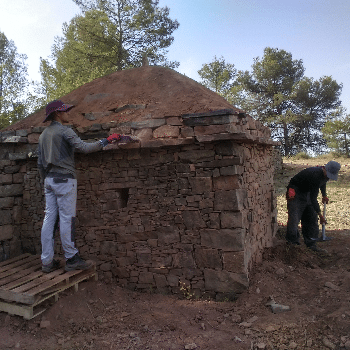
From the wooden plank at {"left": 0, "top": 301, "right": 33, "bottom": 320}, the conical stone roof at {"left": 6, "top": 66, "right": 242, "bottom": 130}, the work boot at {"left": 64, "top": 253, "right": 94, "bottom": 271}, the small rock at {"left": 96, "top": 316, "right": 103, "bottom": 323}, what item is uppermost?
the conical stone roof at {"left": 6, "top": 66, "right": 242, "bottom": 130}

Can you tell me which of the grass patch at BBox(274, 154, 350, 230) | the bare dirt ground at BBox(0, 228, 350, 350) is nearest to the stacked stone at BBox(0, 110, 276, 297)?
the bare dirt ground at BBox(0, 228, 350, 350)

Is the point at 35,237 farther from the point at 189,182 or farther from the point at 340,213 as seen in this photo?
the point at 340,213

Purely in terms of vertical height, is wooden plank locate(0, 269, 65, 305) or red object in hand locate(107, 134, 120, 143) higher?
red object in hand locate(107, 134, 120, 143)

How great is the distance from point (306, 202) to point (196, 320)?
11.6ft

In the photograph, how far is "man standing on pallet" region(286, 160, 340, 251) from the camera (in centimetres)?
584

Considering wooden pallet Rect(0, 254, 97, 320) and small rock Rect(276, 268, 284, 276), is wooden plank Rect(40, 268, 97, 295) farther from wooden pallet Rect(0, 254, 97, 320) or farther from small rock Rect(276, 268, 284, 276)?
small rock Rect(276, 268, 284, 276)

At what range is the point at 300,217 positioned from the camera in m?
6.20

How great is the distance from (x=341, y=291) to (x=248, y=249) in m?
1.33

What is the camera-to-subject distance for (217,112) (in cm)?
414

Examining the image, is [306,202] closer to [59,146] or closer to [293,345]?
[293,345]

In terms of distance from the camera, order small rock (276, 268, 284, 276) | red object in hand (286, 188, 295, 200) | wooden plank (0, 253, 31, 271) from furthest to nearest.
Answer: red object in hand (286, 188, 295, 200) → small rock (276, 268, 284, 276) → wooden plank (0, 253, 31, 271)

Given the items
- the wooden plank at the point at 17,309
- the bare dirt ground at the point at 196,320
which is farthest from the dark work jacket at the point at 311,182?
the wooden plank at the point at 17,309

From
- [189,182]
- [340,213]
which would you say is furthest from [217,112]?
[340,213]

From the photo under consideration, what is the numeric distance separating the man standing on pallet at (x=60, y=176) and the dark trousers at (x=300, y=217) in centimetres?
366
